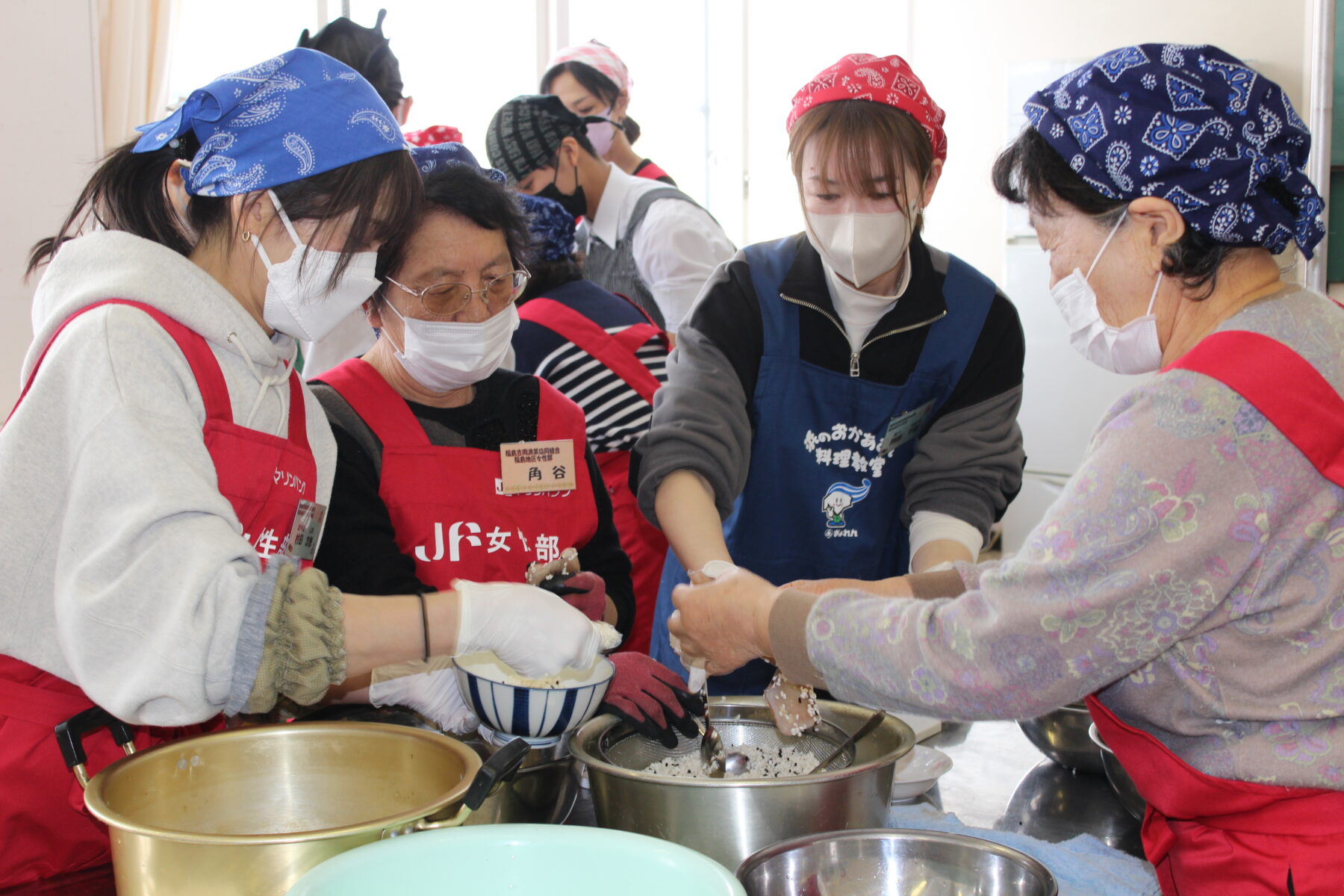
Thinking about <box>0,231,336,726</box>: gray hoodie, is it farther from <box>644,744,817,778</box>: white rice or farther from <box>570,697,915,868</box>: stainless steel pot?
<box>644,744,817,778</box>: white rice

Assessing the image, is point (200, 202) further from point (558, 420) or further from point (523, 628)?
point (558, 420)

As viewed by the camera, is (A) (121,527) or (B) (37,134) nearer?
(A) (121,527)

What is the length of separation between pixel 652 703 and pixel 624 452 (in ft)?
3.51

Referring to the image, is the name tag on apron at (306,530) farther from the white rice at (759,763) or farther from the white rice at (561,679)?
the white rice at (759,763)

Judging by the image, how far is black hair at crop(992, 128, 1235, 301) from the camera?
105 centimetres

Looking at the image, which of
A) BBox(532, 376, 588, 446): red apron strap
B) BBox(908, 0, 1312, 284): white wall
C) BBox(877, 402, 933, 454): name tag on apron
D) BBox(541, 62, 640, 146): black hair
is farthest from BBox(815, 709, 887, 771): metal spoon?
BBox(908, 0, 1312, 284): white wall

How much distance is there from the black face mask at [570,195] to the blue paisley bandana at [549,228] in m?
0.66

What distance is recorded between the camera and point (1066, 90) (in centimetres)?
108

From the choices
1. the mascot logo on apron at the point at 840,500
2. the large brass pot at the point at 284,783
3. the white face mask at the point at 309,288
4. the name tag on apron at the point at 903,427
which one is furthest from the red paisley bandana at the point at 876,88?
the large brass pot at the point at 284,783

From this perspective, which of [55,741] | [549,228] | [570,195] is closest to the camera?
[55,741]

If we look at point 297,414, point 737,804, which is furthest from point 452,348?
point 737,804

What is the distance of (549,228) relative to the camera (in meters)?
2.24

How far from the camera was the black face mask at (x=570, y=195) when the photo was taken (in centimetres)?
295

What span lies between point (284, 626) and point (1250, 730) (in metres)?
0.85
